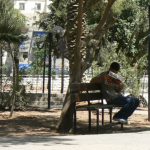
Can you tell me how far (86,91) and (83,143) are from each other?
3.05 m

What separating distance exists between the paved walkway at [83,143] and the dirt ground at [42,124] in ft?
5.28

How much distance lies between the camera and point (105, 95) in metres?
12.5

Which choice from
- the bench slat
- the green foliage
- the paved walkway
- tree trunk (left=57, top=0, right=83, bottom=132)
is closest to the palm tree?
the green foliage

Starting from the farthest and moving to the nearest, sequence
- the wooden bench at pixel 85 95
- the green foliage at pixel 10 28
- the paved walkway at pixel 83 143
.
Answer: the green foliage at pixel 10 28 < the wooden bench at pixel 85 95 < the paved walkway at pixel 83 143

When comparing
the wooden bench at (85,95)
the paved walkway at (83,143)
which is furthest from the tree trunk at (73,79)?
the paved walkway at (83,143)

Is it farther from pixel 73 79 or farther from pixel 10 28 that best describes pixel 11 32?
pixel 73 79

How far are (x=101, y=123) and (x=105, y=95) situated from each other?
5.36 ft

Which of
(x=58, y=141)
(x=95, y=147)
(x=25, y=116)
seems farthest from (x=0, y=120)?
(x=95, y=147)

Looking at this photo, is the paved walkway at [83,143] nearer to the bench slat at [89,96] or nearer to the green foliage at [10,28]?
the bench slat at [89,96]

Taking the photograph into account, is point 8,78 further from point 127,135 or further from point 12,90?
point 127,135

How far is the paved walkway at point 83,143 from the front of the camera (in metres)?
9.11

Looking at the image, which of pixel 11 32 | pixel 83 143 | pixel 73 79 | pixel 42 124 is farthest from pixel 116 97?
pixel 11 32

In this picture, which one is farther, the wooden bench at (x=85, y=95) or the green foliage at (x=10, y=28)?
the green foliage at (x=10, y=28)

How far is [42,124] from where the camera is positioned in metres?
13.6
